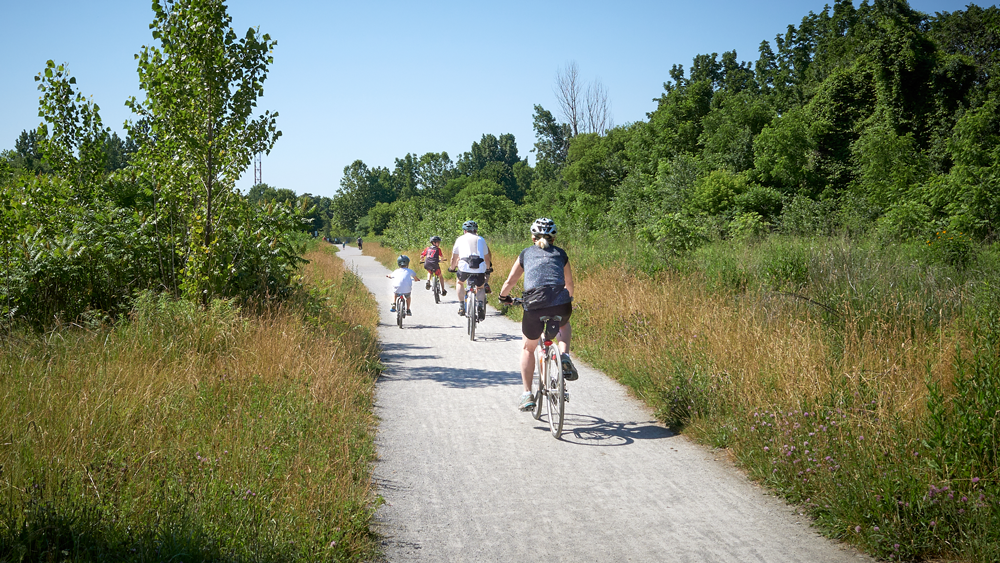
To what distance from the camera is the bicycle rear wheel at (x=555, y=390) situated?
6.03m

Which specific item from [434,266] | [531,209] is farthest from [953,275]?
[531,209]

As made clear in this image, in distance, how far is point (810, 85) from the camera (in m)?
36.8

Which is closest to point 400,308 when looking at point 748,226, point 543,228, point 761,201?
point 543,228

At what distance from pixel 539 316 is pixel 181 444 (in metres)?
3.32

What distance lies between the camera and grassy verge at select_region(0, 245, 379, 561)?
10.9 feet

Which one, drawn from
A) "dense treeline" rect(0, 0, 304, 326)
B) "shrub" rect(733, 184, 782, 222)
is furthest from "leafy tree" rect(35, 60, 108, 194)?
"shrub" rect(733, 184, 782, 222)

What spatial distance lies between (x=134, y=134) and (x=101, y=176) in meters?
1.93

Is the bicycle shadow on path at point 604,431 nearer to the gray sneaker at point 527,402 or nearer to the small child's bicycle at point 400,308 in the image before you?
Result: the gray sneaker at point 527,402

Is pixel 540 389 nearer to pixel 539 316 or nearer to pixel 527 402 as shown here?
pixel 527 402

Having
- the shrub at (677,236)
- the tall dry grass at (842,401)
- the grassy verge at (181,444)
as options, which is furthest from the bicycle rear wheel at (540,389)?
the shrub at (677,236)

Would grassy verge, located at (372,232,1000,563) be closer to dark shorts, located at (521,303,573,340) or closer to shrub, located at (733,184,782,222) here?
dark shorts, located at (521,303,573,340)

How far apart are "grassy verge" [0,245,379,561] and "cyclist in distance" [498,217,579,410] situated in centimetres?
180

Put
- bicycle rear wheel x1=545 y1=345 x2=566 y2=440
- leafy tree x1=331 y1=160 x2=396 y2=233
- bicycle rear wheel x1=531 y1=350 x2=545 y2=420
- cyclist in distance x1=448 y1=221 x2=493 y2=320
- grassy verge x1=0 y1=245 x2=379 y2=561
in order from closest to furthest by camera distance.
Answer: grassy verge x1=0 y1=245 x2=379 y2=561
bicycle rear wheel x1=545 y1=345 x2=566 y2=440
bicycle rear wheel x1=531 y1=350 x2=545 y2=420
cyclist in distance x1=448 y1=221 x2=493 y2=320
leafy tree x1=331 y1=160 x2=396 y2=233

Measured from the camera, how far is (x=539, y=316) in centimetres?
645
